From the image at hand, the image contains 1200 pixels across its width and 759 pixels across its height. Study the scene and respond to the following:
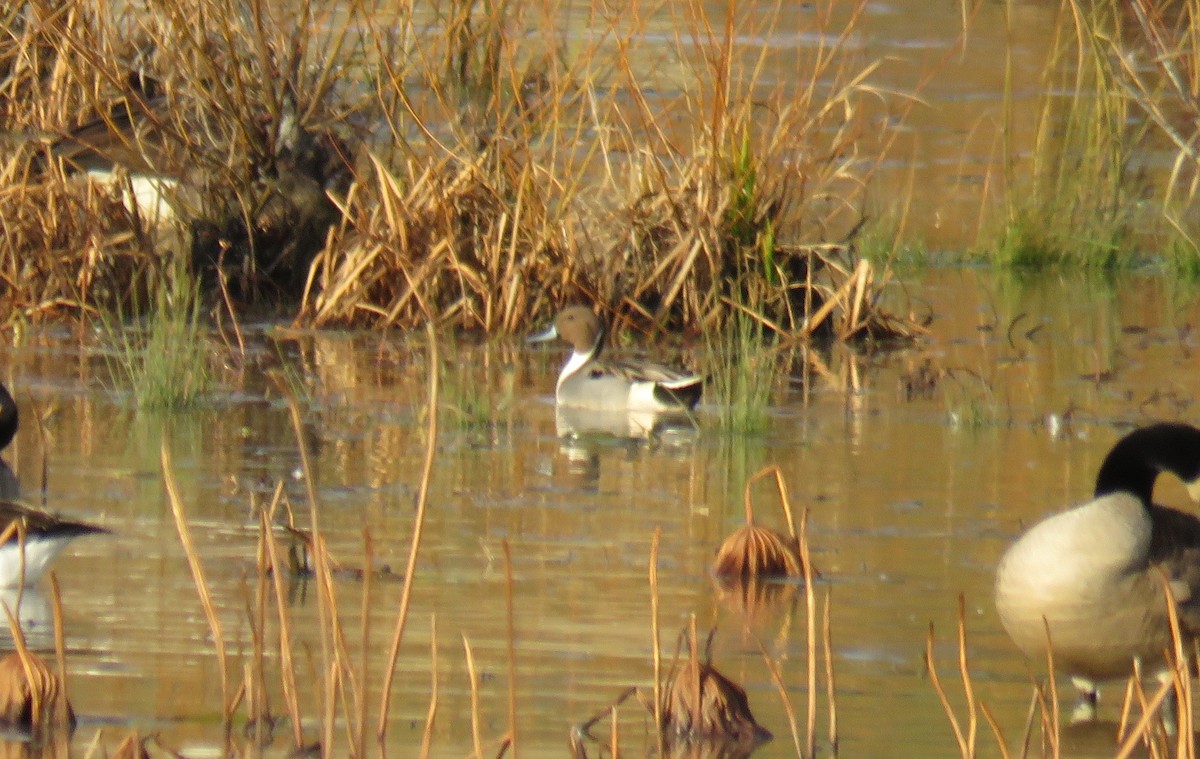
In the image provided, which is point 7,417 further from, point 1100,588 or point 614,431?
point 1100,588

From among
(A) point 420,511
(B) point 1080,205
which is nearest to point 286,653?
(A) point 420,511

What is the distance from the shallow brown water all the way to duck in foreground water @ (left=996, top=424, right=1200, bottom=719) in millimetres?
172

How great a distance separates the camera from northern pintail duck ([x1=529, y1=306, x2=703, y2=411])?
10.2 metres

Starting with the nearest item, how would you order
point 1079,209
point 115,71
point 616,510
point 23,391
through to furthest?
point 616,510, point 23,391, point 115,71, point 1079,209

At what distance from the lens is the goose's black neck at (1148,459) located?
21.4 ft

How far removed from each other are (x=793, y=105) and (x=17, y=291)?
377 cm

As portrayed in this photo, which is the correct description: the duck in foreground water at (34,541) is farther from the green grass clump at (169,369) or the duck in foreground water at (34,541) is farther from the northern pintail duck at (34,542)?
the green grass clump at (169,369)

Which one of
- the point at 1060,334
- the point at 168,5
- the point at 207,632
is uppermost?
the point at 168,5

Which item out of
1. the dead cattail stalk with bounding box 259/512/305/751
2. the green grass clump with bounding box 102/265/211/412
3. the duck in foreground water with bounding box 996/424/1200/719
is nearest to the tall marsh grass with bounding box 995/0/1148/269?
the green grass clump with bounding box 102/265/211/412

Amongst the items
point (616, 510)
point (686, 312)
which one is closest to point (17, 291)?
point (686, 312)

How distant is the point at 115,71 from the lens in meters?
12.3

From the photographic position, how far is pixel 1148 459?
6.59 m

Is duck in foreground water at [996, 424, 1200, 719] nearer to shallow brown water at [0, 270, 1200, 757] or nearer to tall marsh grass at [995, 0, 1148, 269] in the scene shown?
shallow brown water at [0, 270, 1200, 757]

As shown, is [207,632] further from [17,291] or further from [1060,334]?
[1060,334]
